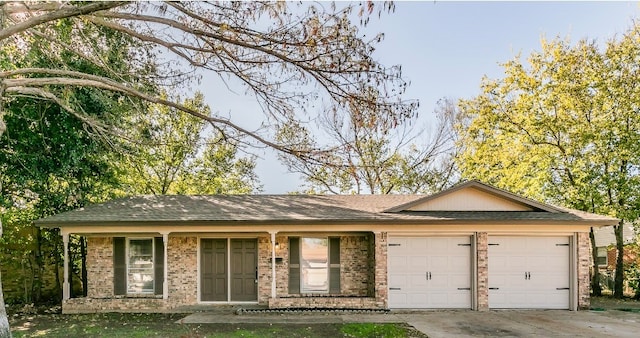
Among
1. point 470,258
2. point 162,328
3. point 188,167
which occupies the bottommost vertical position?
point 162,328

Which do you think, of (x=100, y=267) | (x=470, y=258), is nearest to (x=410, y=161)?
(x=470, y=258)

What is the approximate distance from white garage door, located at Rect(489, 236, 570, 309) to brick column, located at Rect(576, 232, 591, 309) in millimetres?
278

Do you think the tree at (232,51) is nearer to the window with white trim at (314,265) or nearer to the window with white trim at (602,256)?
the window with white trim at (314,265)

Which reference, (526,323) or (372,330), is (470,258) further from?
(372,330)

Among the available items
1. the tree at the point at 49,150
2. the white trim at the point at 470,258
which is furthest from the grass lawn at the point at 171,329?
the tree at the point at 49,150

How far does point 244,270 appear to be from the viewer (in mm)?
12812

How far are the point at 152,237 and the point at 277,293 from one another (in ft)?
13.2

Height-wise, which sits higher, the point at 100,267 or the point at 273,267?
the point at 273,267

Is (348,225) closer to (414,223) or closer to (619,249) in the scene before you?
(414,223)

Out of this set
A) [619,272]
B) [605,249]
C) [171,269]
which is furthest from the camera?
[605,249]

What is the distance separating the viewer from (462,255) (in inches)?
480

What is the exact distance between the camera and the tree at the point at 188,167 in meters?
20.7

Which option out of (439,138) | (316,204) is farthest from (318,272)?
(439,138)

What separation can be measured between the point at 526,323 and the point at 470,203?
12.2 feet
